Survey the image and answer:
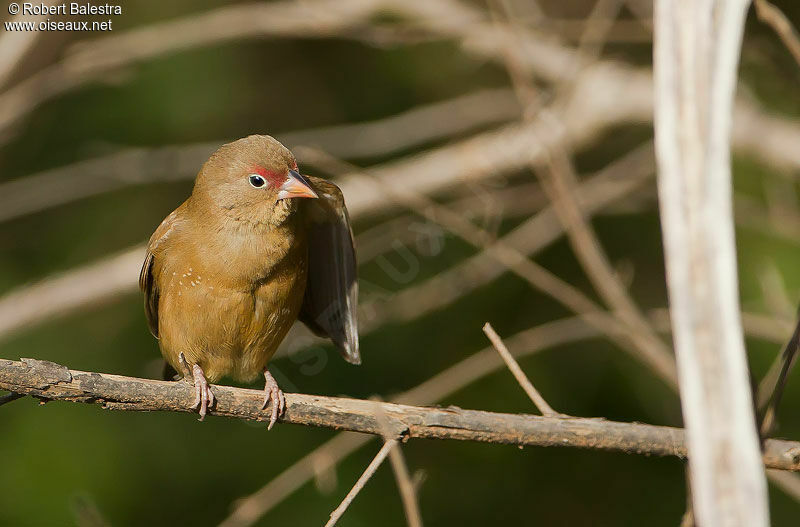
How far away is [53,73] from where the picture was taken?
546 cm

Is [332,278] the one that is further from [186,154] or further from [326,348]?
[186,154]

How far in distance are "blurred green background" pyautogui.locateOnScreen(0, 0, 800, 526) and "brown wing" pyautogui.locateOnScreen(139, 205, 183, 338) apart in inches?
64.2

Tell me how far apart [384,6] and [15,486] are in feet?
11.9

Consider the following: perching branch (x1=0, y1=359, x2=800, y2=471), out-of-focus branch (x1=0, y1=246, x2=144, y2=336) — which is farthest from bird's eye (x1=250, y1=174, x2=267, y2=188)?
out-of-focus branch (x1=0, y1=246, x2=144, y2=336)

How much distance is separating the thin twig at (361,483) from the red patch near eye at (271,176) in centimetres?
111

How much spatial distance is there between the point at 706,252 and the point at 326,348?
4.07 m

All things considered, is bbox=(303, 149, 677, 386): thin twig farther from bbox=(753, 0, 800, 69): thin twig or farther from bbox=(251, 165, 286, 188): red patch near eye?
bbox=(753, 0, 800, 69): thin twig

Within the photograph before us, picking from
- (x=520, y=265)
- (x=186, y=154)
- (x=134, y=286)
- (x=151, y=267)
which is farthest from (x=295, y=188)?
(x=186, y=154)

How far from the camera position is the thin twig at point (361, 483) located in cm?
221

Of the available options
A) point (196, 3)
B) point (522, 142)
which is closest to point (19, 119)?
point (196, 3)

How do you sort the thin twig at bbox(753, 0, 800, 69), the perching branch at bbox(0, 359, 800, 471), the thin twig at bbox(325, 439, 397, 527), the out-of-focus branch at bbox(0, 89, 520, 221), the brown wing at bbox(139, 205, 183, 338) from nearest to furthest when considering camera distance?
the thin twig at bbox(325, 439, 397, 527) < the perching branch at bbox(0, 359, 800, 471) < the thin twig at bbox(753, 0, 800, 69) < the brown wing at bbox(139, 205, 183, 338) < the out-of-focus branch at bbox(0, 89, 520, 221)

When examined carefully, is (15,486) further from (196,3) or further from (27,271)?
(196,3)

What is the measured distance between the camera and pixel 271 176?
10.5ft

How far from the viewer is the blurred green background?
17.9 ft
